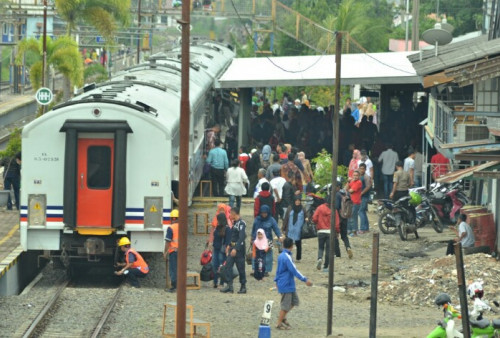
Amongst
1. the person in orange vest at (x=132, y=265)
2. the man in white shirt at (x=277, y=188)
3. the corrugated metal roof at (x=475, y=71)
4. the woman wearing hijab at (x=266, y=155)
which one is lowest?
the person in orange vest at (x=132, y=265)

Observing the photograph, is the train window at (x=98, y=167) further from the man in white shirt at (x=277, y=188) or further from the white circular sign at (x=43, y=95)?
the white circular sign at (x=43, y=95)

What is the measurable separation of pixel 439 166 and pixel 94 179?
10104 mm

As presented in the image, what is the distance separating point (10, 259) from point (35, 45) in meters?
23.0

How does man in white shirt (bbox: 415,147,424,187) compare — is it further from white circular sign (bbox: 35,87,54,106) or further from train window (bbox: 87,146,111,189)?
train window (bbox: 87,146,111,189)

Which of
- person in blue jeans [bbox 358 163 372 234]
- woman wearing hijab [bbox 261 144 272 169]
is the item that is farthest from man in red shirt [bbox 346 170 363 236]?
woman wearing hijab [bbox 261 144 272 169]

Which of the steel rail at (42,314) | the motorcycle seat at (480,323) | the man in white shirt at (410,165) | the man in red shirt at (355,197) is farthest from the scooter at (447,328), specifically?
the man in white shirt at (410,165)

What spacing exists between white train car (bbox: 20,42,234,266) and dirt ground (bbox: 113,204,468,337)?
1.21 metres

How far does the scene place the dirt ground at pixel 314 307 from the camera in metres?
16.2

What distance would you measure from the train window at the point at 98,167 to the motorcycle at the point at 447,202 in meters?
8.91

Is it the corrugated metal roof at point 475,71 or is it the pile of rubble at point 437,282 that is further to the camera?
the corrugated metal roof at point 475,71

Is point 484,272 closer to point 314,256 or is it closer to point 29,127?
point 314,256

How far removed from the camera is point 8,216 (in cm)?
2578

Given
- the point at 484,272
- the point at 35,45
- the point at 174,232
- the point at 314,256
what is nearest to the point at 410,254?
the point at 314,256

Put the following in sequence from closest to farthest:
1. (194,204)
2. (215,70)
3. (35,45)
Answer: (194,204) → (215,70) → (35,45)
